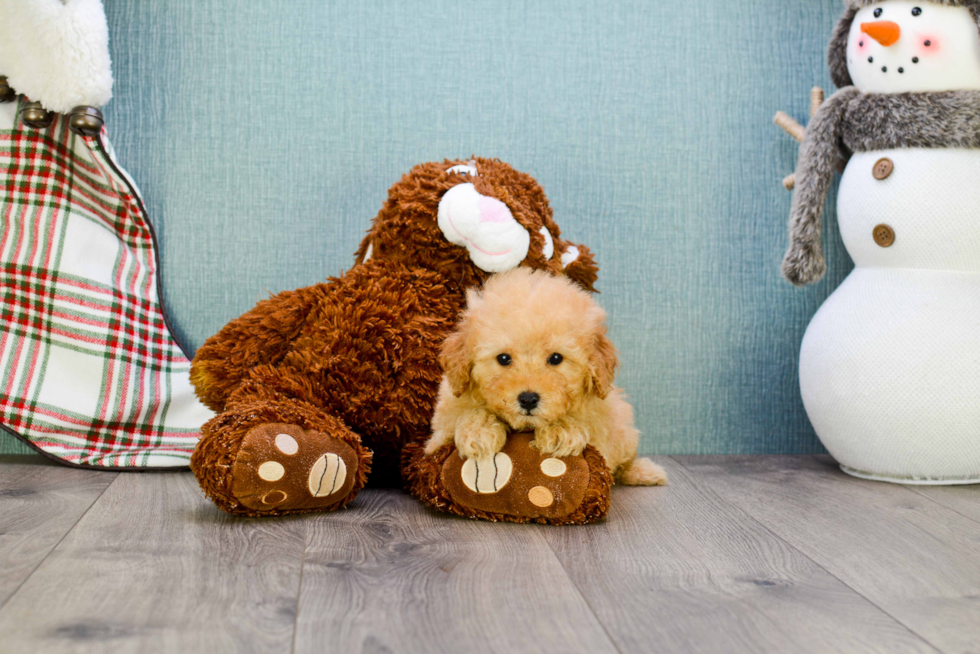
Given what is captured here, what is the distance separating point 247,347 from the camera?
112 centimetres

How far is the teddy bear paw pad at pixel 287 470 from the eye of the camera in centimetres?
93

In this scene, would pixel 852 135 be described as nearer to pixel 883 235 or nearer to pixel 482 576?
pixel 883 235

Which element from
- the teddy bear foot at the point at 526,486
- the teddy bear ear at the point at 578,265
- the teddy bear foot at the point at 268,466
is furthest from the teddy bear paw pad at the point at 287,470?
the teddy bear ear at the point at 578,265

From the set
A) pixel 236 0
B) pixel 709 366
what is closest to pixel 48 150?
pixel 236 0

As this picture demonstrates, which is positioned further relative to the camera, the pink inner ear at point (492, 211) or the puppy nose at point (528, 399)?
the pink inner ear at point (492, 211)

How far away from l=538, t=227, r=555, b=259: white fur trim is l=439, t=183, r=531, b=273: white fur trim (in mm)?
42

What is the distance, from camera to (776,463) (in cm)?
141

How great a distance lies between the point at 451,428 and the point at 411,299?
203 millimetres

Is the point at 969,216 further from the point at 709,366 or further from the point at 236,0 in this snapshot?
the point at 236,0

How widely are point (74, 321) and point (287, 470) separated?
0.57m

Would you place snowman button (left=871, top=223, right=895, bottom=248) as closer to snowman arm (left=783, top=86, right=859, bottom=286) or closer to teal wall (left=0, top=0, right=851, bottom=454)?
snowman arm (left=783, top=86, right=859, bottom=286)

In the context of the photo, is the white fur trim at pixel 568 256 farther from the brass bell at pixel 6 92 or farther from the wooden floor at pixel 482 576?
the brass bell at pixel 6 92

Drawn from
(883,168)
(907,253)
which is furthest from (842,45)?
(907,253)

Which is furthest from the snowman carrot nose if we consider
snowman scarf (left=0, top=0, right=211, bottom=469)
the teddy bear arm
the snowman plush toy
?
snowman scarf (left=0, top=0, right=211, bottom=469)
